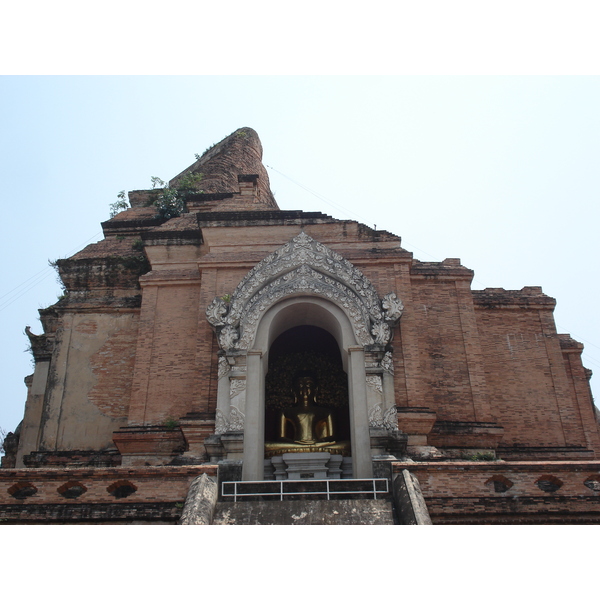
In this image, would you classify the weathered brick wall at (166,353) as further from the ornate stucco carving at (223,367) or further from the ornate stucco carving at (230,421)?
the ornate stucco carving at (230,421)

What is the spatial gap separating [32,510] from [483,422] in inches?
354

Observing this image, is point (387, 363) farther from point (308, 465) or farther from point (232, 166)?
point (232, 166)

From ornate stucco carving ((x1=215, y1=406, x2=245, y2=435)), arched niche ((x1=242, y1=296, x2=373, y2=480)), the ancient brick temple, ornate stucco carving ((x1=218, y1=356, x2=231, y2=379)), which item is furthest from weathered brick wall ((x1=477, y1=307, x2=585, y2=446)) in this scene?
ornate stucco carving ((x1=218, y1=356, x2=231, y2=379))

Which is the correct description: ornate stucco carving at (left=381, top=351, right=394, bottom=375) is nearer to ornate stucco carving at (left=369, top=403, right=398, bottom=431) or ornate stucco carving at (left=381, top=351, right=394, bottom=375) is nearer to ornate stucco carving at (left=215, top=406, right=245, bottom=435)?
ornate stucco carving at (left=369, top=403, right=398, bottom=431)

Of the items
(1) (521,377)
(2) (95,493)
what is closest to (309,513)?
(2) (95,493)

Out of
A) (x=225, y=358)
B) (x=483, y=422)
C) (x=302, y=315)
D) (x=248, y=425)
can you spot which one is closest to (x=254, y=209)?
(x=302, y=315)

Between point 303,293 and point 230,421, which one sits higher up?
point 303,293

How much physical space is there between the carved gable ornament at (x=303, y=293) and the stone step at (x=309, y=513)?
424 centimetres

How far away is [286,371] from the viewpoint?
16969 millimetres

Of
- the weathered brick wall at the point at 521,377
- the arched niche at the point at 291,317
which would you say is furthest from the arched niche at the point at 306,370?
the weathered brick wall at the point at 521,377

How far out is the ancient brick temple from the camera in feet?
40.4

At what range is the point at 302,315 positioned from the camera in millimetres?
15039

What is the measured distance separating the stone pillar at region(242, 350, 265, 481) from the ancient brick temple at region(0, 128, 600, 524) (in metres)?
0.04

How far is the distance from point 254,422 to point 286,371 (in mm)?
4373
